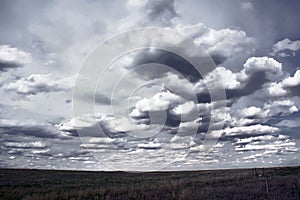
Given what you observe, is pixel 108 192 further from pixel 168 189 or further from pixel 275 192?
pixel 275 192

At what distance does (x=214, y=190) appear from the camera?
23.2 meters

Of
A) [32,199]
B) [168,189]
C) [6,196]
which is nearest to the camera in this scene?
[32,199]

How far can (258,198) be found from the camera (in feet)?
65.1

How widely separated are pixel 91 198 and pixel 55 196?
93.2 inches

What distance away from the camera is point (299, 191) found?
22.4 m

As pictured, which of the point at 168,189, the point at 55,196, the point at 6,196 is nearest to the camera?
the point at 55,196

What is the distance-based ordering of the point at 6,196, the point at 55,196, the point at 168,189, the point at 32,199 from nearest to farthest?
the point at 32,199, the point at 55,196, the point at 6,196, the point at 168,189

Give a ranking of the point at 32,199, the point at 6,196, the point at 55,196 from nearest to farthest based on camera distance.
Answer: the point at 32,199 → the point at 55,196 → the point at 6,196

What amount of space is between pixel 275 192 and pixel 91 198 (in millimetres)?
12753

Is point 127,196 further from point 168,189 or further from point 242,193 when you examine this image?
point 242,193

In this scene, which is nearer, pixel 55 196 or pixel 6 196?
pixel 55 196

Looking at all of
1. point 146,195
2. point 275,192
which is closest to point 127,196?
point 146,195

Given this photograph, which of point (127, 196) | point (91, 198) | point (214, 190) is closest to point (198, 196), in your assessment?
point (214, 190)

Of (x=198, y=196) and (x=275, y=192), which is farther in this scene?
(x=275, y=192)
